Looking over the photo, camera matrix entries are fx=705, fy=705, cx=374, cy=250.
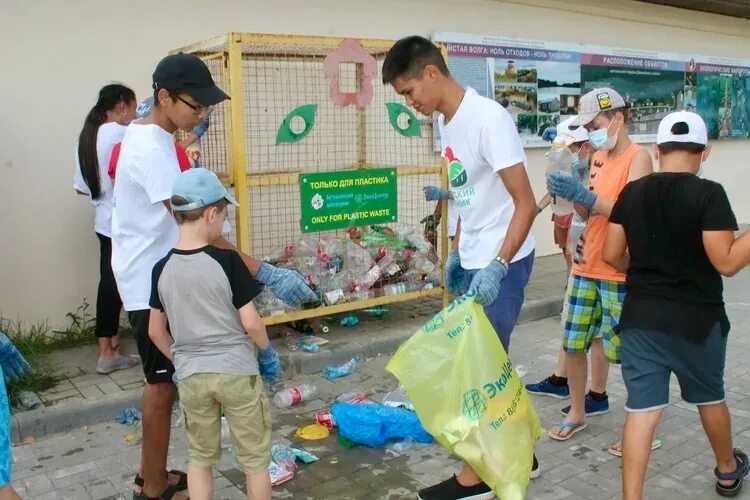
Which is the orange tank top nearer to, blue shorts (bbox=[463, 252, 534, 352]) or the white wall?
blue shorts (bbox=[463, 252, 534, 352])

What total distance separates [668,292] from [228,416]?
72.2 inches

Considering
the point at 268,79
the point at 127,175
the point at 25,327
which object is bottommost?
the point at 25,327

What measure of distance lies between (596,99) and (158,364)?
8.21 feet

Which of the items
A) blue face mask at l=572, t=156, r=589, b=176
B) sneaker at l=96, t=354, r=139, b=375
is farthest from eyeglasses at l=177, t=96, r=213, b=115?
sneaker at l=96, t=354, r=139, b=375

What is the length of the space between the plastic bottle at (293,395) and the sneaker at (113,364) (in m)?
1.11

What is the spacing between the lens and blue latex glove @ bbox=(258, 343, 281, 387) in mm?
2871

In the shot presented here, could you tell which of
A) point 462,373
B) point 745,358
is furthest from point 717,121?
point 462,373

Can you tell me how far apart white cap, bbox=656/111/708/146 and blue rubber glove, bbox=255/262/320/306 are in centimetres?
159

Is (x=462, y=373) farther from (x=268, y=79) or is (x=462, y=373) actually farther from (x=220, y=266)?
(x=268, y=79)

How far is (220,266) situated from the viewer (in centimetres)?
261

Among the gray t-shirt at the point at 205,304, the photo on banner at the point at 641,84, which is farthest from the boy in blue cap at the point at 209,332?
the photo on banner at the point at 641,84

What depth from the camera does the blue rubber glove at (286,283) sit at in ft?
9.43

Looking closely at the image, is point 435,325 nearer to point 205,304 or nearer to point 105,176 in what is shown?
point 205,304

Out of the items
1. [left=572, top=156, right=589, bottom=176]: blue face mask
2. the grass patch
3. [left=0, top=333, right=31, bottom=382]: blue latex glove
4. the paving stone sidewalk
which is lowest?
the paving stone sidewalk
